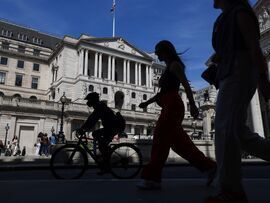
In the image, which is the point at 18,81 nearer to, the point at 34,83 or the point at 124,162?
the point at 34,83

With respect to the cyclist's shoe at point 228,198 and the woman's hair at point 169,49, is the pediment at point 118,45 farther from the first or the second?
the cyclist's shoe at point 228,198

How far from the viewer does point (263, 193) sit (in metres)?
3.48

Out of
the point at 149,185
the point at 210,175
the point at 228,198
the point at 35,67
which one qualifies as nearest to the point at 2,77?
the point at 35,67

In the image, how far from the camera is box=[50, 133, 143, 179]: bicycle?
567cm

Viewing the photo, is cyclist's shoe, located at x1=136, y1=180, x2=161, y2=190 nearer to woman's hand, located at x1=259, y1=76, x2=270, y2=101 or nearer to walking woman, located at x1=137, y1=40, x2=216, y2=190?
walking woman, located at x1=137, y1=40, x2=216, y2=190

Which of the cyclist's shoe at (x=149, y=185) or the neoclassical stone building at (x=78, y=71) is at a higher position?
the neoclassical stone building at (x=78, y=71)

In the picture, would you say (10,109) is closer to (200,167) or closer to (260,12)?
(260,12)

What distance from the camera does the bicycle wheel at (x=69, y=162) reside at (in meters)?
5.62

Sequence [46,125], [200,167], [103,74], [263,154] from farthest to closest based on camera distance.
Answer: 1. [103,74]
2. [46,125]
3. [200,167]
4. [263,154]

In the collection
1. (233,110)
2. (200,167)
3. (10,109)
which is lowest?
(200,167)

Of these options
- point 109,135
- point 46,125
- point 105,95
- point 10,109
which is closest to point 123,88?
point 105,95

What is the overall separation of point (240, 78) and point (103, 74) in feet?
183

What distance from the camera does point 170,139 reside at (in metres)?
4.27

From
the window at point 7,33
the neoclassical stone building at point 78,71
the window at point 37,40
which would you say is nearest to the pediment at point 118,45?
the neoclassical stone building at point 78,71
